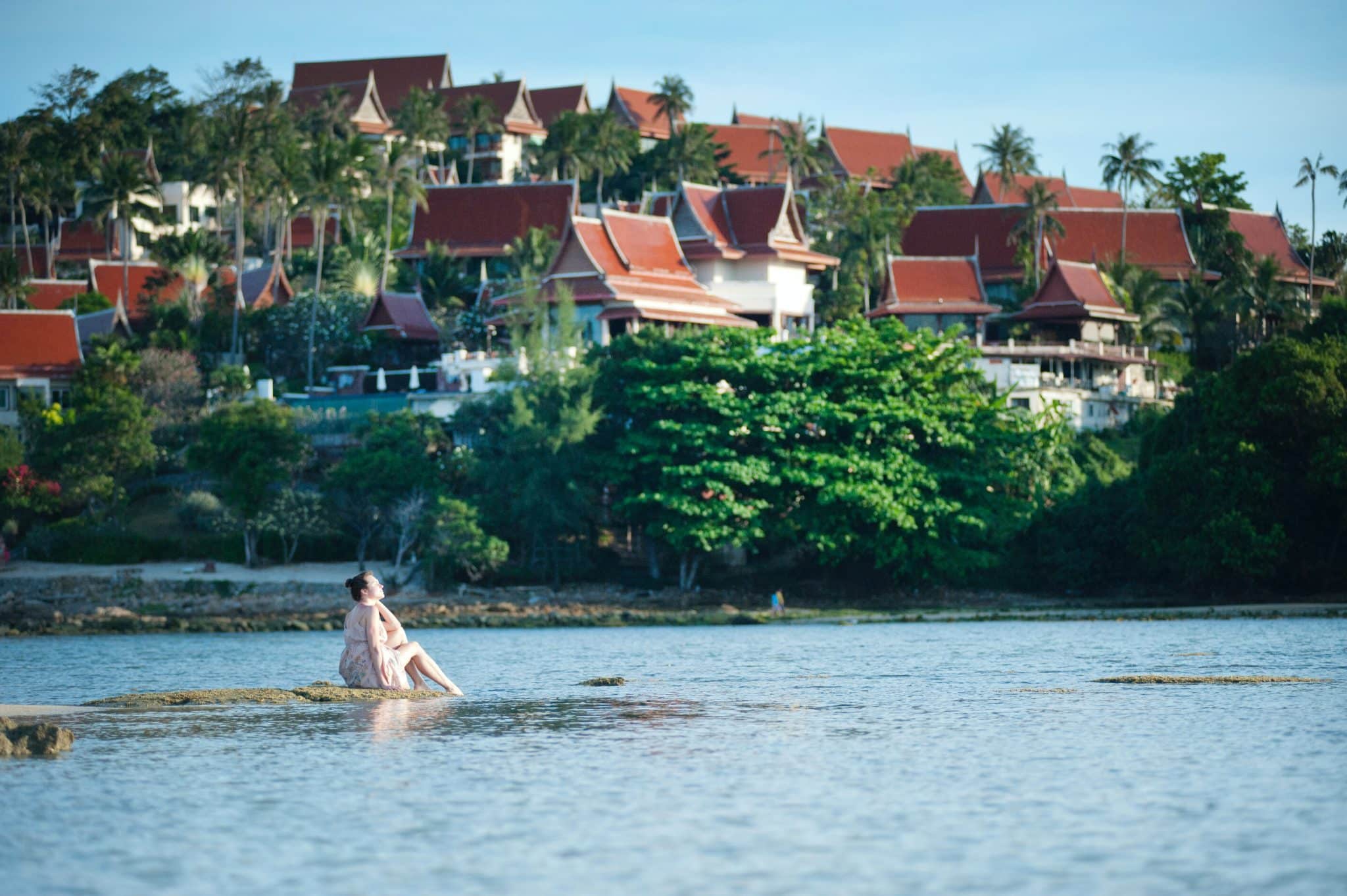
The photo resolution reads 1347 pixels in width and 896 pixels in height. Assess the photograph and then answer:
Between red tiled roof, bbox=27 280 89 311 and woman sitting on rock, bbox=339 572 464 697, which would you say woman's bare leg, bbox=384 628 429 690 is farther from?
red tiled roof, bbox=27 280 89 311

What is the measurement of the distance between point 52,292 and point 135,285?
335 cm

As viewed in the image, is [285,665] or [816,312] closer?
[285,665]

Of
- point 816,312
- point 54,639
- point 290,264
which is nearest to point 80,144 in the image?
point 290,264

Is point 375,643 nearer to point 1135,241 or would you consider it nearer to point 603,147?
point 1135,241

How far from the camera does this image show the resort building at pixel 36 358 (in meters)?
54.4

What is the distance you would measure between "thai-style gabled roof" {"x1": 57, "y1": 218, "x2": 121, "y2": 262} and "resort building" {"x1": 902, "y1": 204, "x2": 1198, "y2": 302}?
3522 cm

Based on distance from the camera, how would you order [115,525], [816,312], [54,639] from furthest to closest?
[816,312], [115,525], [54,639]

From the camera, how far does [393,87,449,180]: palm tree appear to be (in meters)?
80.1

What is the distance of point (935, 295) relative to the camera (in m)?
64.4

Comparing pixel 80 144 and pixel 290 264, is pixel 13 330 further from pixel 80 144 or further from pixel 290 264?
pixel 80 144

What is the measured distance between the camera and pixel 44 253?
79.4m

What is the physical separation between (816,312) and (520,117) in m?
30.0

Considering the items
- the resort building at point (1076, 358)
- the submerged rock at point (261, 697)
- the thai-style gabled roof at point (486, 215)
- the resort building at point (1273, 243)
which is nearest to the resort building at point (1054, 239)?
the resort building at point (1273, 243)

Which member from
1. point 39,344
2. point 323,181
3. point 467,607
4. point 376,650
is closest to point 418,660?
point 376,650
